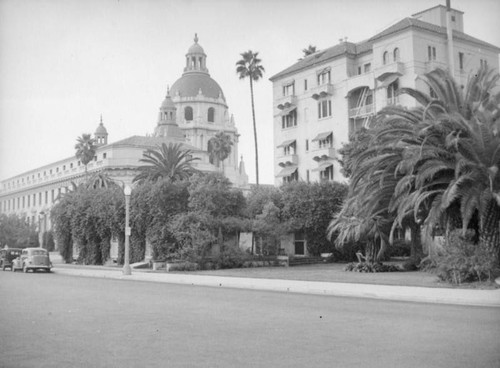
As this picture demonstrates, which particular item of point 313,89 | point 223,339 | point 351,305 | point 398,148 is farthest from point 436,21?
point 223,339

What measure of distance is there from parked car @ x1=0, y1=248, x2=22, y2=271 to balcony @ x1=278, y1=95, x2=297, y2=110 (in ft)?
113

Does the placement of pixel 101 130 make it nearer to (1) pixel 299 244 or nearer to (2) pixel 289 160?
(2) pixel 289 160

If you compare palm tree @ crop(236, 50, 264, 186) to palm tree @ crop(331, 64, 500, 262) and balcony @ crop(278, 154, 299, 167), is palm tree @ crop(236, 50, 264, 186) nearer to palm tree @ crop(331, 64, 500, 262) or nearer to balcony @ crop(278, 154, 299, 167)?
balcony @ crop(278, 154, 299, 167)

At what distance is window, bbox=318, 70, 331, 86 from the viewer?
62.9m

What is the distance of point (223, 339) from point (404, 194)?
1598cm

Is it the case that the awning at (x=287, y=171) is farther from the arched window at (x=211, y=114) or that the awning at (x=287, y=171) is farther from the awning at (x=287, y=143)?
the arched window at (x=211, y=114)

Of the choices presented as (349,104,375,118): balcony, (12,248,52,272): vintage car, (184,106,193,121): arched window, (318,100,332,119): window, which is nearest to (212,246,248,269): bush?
(12,248,52,272): vintage car

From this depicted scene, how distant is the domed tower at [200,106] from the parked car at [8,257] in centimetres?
8135

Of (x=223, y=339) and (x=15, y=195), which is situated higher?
(x=15, y=195)

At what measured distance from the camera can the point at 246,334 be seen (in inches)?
419

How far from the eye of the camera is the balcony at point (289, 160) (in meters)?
65.9

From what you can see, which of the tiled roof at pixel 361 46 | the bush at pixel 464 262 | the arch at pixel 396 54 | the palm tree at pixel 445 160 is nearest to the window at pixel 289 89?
the tiled roof at pixel 361 46

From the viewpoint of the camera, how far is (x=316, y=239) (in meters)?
46.2

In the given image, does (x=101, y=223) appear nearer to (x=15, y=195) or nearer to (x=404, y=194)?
(x=404, y=194)
